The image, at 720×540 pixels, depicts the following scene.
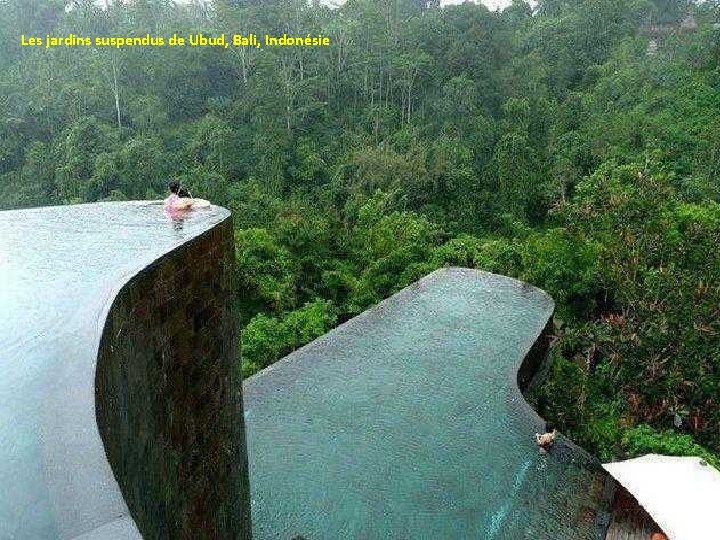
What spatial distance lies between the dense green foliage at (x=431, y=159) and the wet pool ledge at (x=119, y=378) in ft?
16.4

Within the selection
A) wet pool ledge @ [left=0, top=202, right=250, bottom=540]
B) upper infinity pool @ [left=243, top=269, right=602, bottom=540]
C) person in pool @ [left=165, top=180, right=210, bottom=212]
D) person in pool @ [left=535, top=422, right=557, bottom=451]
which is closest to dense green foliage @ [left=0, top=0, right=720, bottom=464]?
upper infinity pool @ [left=243, top=269, right=602, bottom=540]

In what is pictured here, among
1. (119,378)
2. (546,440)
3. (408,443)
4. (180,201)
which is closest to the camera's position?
(119,378)

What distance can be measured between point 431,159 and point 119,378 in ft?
50.2

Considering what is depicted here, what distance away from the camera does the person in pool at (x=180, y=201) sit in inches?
156

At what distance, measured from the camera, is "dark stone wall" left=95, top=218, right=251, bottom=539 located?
80.1 inches

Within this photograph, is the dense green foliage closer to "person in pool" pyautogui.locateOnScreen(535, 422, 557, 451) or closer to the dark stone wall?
"person in pool" pyautogui.locateOnScreen(535, 422, 557, 451)

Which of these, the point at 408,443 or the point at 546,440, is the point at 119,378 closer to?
the point at 408,443

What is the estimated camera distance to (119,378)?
2.12 meters

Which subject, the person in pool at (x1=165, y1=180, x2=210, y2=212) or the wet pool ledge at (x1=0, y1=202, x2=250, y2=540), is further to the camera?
the person in pool at (x1=165, y1=180, x2=210, y2=212)

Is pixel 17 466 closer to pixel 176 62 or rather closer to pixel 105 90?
pixel 105 90

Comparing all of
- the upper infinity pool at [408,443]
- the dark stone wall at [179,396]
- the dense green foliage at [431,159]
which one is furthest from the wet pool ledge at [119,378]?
the dense green foliage at [431,159]

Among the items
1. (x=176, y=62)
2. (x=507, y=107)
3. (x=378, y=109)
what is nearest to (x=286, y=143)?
(x=378, y=109)

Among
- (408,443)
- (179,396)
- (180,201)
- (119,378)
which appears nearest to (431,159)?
(408,443)

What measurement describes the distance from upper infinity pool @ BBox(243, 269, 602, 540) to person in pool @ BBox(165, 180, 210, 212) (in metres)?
2.78
